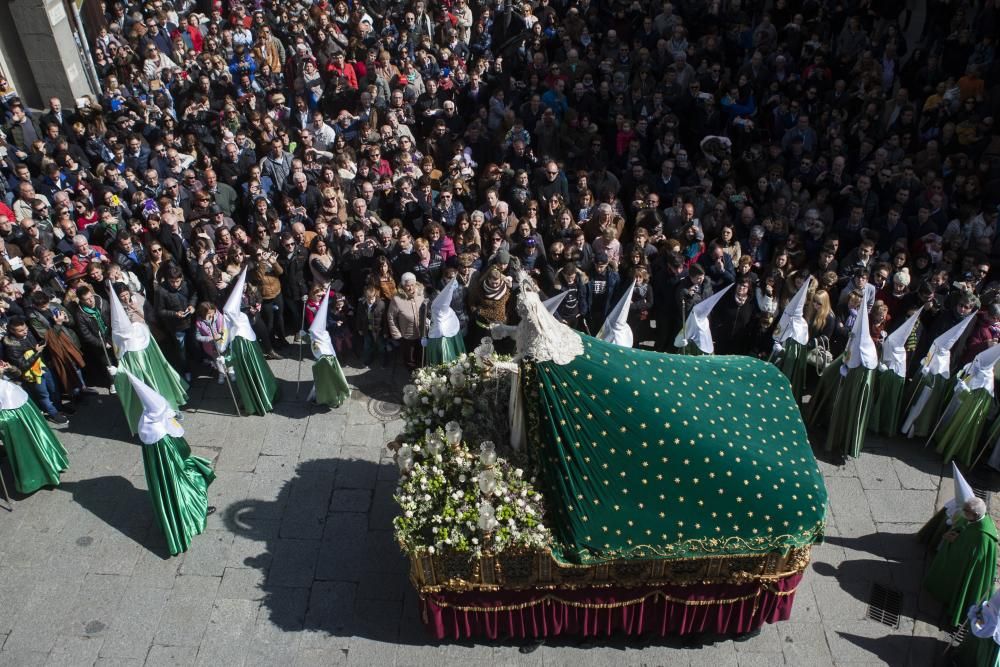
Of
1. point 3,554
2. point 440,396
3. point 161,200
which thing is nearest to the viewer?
point 440,396

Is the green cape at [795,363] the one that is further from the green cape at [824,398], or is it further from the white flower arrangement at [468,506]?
the white flower arrangement at [468,506]

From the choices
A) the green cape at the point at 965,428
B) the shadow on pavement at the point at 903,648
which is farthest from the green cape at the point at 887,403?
the shadow on pavement at the point at 903,648

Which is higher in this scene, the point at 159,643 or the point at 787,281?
the point at 787,281

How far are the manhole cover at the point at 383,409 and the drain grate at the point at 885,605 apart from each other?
6067 mm

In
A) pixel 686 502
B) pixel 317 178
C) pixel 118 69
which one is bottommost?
pixel 686 502

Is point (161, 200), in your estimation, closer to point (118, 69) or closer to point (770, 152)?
point (118, 69)

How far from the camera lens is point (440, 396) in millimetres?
8742

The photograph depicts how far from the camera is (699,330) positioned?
35.0 feet

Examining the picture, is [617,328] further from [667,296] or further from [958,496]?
[958,496]

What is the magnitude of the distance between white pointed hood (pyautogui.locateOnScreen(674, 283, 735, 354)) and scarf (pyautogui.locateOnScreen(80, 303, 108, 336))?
294 inches

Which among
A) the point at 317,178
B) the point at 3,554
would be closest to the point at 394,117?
the point at 317,178

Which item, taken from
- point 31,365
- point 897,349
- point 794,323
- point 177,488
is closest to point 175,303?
point 31,365

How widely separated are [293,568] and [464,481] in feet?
9.11

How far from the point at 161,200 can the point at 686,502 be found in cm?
904
